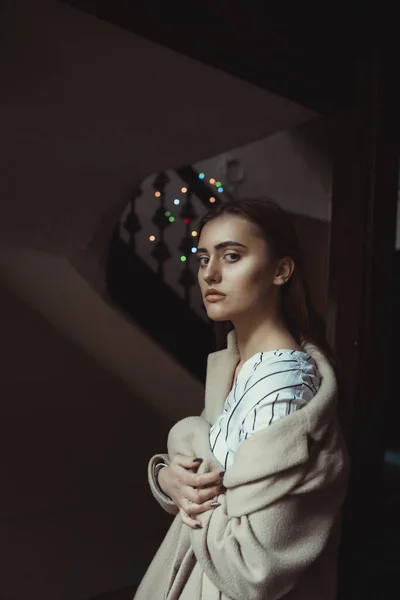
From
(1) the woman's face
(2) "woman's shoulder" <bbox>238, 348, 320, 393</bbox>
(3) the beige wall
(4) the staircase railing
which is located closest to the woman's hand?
(2) "woman's shoulder" <bbox>238, 348, 320, 393</bbox>

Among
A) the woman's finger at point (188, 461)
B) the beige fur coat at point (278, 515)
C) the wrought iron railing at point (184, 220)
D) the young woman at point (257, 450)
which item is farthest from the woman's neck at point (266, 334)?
the wrought iron railing at point (184, 220)

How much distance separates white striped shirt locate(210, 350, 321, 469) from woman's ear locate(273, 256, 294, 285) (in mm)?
130

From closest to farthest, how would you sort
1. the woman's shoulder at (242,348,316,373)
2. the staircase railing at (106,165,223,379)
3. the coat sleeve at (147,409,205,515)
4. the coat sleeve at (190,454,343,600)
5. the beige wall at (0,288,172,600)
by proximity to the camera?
the coat sleeve at (190,454,343,600) < the woman's shoulder at (242,348,316,373) < the coat sleeve at (147,409,205,515) < the beige wall at (0,288,172,600) < the staircase railing at (106,165,223,379)

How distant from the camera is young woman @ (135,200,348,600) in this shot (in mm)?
828

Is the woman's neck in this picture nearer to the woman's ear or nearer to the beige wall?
the woman's ear

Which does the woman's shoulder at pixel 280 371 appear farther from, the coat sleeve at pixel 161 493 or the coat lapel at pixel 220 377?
the coat sleeve at pixel 161 493

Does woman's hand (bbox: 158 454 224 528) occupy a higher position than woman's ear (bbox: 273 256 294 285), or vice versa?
woman's ear (bbox: 273 256 294 285)

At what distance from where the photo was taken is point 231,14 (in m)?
2.07

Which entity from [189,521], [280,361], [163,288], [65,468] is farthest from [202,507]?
[163,288]

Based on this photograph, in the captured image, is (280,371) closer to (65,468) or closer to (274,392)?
(274,392)

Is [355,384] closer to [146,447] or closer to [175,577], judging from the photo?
[146,447]

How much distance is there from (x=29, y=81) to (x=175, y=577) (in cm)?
144

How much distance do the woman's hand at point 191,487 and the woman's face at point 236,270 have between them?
260mm

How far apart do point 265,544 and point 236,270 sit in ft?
1.43
